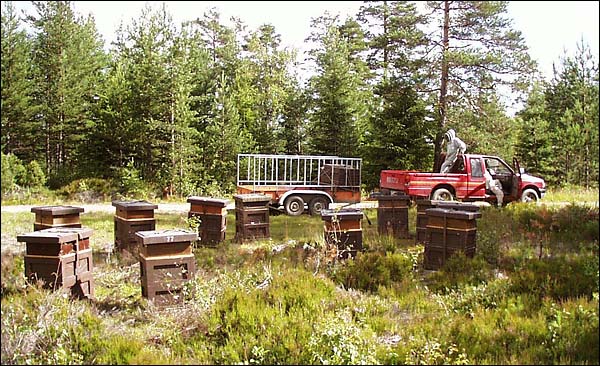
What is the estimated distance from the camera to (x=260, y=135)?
1480 centimetres

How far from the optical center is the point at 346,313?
3.93 meters

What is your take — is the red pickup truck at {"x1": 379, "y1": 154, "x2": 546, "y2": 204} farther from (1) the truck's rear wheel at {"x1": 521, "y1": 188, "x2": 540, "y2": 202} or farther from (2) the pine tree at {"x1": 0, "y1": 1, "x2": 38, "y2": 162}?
(2) the pine tree at {"x1": 0, "y1": 1, "x2": 38, "y2": 162}

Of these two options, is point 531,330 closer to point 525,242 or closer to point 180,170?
point 525,242

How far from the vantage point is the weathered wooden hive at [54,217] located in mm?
5344

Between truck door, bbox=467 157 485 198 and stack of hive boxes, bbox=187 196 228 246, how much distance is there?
5.96 metres

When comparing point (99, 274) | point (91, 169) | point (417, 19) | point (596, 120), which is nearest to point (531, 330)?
point (596, 120)

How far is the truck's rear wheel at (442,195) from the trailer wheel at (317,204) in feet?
7.64

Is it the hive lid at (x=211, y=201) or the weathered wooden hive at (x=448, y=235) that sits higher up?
the hive lid at (x=211, y=201)

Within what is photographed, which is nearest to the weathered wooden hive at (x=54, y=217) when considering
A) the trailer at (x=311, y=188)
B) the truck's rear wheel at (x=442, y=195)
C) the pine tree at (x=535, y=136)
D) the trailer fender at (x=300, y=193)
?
the trailer at (x=311, y=188)

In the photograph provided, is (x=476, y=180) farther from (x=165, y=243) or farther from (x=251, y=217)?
(x=165, y=243)

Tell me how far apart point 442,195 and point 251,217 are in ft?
15.7

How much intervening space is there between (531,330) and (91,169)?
1165 cm

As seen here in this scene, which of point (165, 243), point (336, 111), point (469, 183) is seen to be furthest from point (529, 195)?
point (165, 243)

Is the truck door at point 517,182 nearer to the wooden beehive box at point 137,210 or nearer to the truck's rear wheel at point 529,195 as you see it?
the truck's rear wheel at point 529,195
